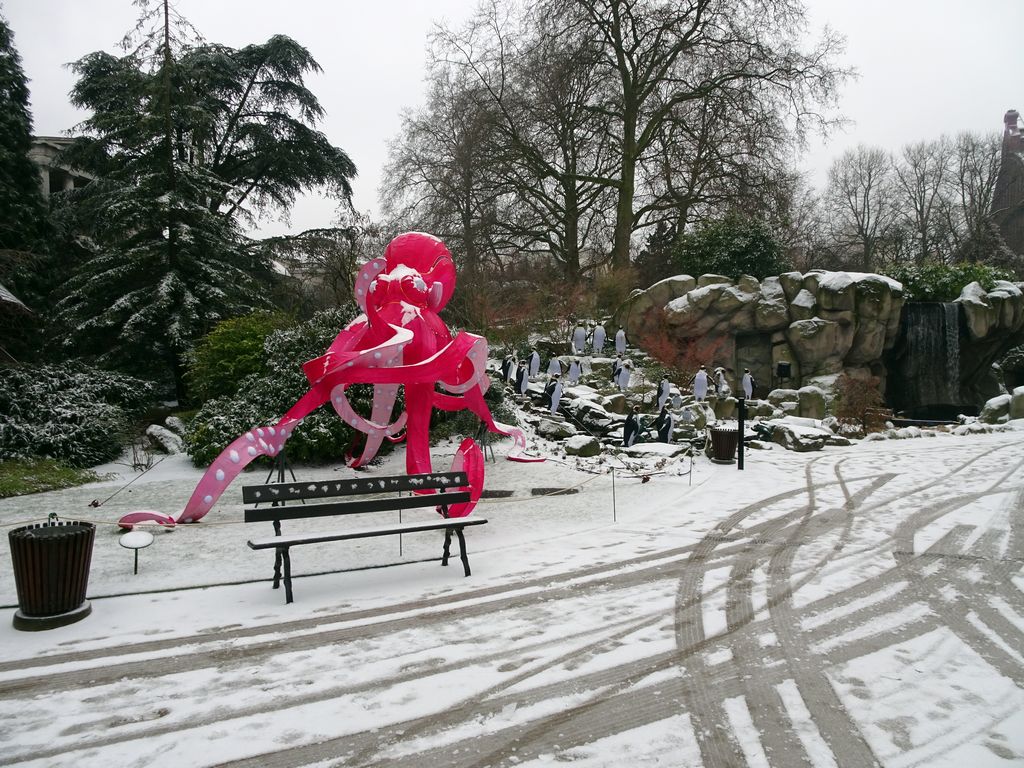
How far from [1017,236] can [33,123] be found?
5343 centimetres

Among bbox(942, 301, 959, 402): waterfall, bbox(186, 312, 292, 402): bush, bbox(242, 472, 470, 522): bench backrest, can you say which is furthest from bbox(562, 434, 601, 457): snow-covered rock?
bbox(942, 301, 959, 402): waterfall

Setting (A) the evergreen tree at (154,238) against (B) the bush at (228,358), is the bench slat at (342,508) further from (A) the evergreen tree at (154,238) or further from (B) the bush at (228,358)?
(A) the evergreen tree at (154,238)

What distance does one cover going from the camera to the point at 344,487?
5.73 meters

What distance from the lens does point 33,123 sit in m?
21.0

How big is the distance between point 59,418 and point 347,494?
8.60 m

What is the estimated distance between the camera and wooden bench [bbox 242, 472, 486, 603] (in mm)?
5094

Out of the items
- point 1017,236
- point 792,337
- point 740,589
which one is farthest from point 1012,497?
point 1017,236

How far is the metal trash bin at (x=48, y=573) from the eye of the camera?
4430 millimetres

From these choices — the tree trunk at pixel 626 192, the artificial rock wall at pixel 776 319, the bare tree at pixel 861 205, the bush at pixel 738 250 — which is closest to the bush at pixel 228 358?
the artificial rock wall at pixel 776 319

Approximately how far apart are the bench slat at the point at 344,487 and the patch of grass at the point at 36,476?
19.3ft

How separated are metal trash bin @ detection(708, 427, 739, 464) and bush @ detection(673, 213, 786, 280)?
10.6 m

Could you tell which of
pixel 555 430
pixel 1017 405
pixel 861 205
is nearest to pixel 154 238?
pixel 555 430

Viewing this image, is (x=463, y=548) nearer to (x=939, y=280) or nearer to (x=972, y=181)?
(x=939, y=280)

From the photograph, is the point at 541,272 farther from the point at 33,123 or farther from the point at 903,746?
the point at 903,746
